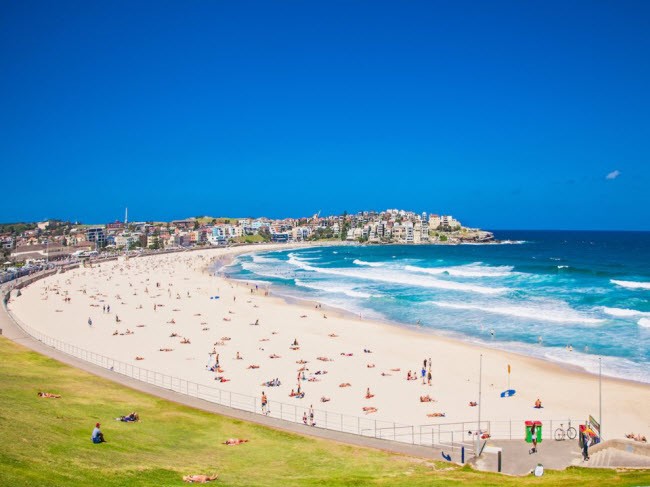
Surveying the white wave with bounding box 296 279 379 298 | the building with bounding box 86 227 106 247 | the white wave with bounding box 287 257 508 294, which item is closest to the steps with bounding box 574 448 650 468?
the white wave with bounding box 296 279 379 298

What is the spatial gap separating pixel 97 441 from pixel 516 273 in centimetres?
6473

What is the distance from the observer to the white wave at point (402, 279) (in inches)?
Result: 2237

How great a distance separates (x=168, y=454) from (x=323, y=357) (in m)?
16.7

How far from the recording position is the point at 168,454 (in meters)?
14.5

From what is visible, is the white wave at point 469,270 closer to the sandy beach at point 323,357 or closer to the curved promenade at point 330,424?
the sandy beach at point 323,357

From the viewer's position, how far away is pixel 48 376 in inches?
843

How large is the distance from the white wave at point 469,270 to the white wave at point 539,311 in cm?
2500

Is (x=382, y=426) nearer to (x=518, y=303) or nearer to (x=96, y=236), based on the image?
(x=518, y=303)

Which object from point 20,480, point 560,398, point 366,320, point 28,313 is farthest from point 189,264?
point 20,480

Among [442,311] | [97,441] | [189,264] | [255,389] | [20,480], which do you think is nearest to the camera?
[20,480]

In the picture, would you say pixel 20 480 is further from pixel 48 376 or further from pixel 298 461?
pixel 48 376

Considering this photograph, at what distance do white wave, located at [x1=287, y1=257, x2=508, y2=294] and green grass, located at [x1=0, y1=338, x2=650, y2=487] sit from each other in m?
41.7

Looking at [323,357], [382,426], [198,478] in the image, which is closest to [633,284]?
[323,357]

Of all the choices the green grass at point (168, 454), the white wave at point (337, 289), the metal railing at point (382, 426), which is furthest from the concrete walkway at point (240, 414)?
the white wave at point (337, 289)
